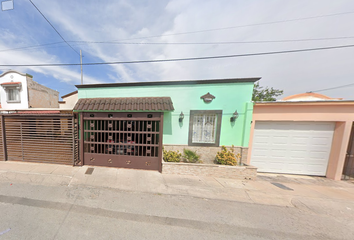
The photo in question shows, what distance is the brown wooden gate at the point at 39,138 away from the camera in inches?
188

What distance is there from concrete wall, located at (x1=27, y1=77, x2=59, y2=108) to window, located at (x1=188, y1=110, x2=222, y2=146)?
592 inches

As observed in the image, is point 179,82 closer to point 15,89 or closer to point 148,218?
point 148,218

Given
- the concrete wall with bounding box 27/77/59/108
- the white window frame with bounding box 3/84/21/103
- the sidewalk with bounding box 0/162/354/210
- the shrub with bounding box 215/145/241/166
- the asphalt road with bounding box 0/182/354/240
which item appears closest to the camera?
the asphalt road with bounding box 0/182/354/240

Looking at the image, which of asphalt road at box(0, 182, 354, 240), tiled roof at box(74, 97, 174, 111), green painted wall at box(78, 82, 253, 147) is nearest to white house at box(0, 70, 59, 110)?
green painted wall at box(78, 82, 253, 147)

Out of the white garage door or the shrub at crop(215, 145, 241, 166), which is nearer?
the shrub at crop(215, 145, 241, 166)

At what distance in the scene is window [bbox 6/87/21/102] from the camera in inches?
396

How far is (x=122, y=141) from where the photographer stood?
4977 millimetres

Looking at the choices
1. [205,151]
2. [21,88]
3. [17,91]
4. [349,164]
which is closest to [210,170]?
[205,151]

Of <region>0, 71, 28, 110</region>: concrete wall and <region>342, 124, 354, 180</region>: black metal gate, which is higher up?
<region>0, 71, 28, 110</region>: concrete wall

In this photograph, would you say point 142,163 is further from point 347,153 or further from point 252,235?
point 347,153

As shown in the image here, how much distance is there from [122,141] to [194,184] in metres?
3.49

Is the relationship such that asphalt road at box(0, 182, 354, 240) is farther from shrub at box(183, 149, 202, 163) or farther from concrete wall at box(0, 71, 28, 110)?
concrete wall at box(0, 71, 28, 110)

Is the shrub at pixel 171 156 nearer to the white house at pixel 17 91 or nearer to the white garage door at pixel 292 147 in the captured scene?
the white garage door at pixel 292 147

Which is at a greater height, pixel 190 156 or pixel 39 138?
pixel 39 138
